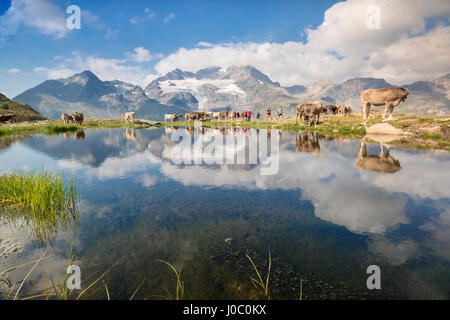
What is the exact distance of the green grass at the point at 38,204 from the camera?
6594 millimetres

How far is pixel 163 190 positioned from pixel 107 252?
192 inches

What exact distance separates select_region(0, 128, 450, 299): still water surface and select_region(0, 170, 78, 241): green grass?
378 millimetres

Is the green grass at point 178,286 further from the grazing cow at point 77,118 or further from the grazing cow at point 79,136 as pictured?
the grazing cow at point 77,118

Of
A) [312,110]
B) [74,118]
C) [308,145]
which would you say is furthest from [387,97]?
[74,118]

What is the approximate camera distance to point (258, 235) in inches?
241

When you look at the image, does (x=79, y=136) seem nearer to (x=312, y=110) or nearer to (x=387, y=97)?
(x=312, y=110)

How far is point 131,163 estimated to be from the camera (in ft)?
51.2

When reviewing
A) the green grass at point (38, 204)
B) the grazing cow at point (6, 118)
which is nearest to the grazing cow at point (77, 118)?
the grazing cow at point (6, 118)

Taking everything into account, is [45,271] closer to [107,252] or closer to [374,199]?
[107,252]

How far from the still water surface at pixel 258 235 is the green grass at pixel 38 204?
38 cm

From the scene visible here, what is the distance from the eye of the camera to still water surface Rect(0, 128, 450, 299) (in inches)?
165

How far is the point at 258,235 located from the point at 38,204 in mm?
8128

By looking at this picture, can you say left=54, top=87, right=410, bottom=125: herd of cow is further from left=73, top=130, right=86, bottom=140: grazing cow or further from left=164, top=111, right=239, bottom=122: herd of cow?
left=73, top=130, right=86, bottom=140: grazing cow
